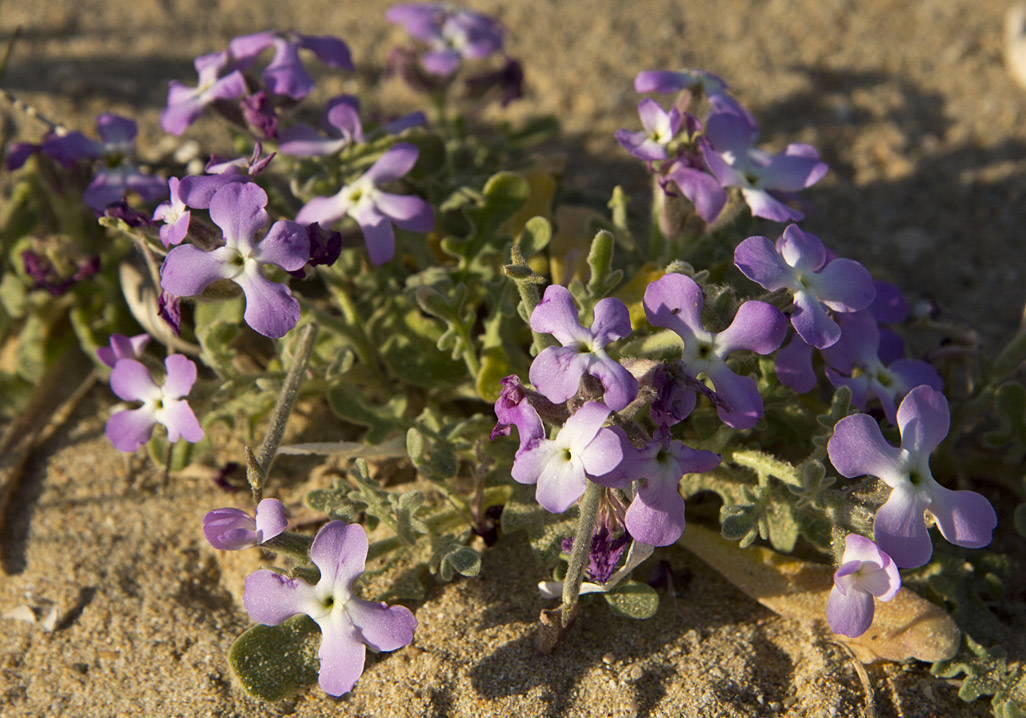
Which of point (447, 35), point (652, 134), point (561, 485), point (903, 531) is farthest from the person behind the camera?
point (447, 35)

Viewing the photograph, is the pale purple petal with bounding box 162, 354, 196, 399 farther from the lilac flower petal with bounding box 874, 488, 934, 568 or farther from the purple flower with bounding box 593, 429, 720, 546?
the lilac flower petal with bounding box 874, 488, 934, 568

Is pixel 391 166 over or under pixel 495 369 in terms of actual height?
over

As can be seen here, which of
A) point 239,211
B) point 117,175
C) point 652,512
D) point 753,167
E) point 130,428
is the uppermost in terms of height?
point 753,167

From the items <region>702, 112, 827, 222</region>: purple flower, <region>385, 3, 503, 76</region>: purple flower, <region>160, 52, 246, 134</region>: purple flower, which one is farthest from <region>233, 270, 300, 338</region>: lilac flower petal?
<region>385, 3, 503, 76</region>: purple flower

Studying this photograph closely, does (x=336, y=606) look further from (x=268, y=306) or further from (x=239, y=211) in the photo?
(x=239, y=211)

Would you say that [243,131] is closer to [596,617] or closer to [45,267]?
[45,267]

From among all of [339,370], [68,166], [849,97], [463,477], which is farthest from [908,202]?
[68,166]

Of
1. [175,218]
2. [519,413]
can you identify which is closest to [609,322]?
[519,413]

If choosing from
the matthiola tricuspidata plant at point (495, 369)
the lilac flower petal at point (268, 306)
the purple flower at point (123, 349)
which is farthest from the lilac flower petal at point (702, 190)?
the purple flower at point (123, 349)
